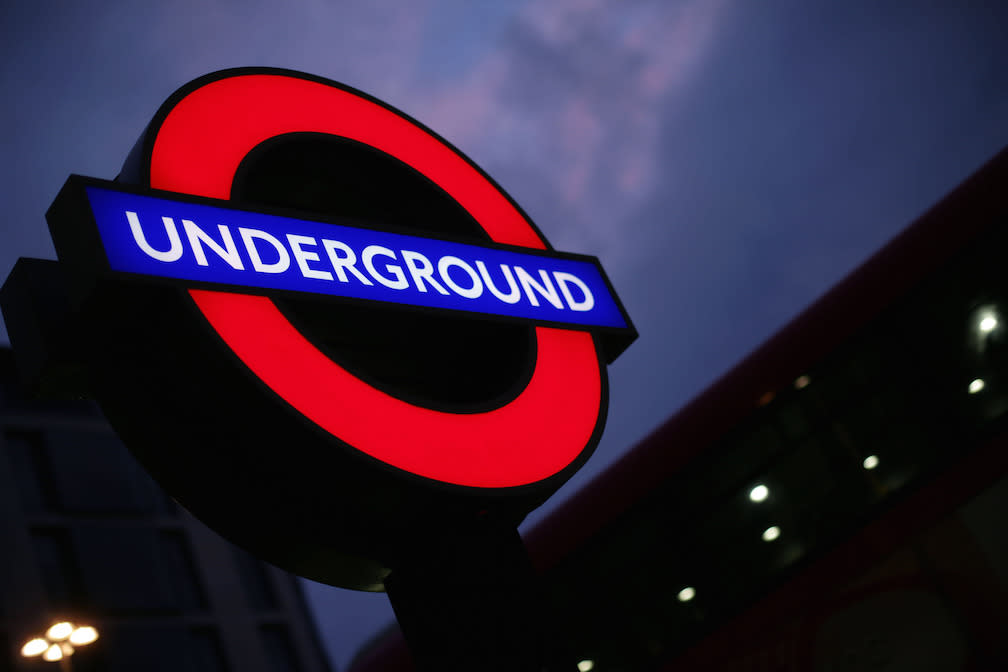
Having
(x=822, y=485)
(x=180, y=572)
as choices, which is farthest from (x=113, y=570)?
(x=822, y=485)

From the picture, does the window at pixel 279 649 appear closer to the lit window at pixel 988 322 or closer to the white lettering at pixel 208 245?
the lit window at pixel 988 322

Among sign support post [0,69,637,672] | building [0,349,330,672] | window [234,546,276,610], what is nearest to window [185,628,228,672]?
building [0,349,330,672]

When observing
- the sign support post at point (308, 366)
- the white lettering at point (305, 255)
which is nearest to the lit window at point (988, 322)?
the sign support post at point (308, 366)

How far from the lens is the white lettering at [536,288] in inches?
128

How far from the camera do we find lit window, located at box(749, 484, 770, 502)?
8211 mm

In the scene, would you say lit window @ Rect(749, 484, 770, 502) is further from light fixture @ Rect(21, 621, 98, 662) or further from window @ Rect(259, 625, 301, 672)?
window @ Rect(259, 625, 301, 672)

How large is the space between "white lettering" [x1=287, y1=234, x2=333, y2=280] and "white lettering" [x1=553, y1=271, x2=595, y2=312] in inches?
40.2

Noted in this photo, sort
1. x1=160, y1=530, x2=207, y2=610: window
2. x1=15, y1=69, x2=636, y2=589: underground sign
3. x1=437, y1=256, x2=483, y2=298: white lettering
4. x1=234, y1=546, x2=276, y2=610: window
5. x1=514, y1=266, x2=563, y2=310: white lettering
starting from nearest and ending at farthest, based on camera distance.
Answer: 1. x1=15, y1=69, x2=636, y2=589: underground sign
2. x1=437, y1=256, x2=483, y2=298: white lettering
3. x1=514, y1=266, x2=563, y2=310: white lettering
4. x1=160, y1=530, x2=207, y2=610: window
5. x1=234, y1=546, x2=276, y2=610: window

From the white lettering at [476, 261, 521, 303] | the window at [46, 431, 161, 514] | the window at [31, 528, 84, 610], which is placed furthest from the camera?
the window at [46, 431, 161, 514]

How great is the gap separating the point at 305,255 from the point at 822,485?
660 cm

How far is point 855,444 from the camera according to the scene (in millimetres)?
8055

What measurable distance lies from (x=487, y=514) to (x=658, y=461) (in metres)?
5.89

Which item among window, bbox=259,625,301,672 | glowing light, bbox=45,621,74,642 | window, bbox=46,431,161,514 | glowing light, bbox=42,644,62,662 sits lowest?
glowing light, bbox=45,621,74,642

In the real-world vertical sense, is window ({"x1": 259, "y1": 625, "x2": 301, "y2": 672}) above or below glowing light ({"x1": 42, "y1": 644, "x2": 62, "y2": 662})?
above
